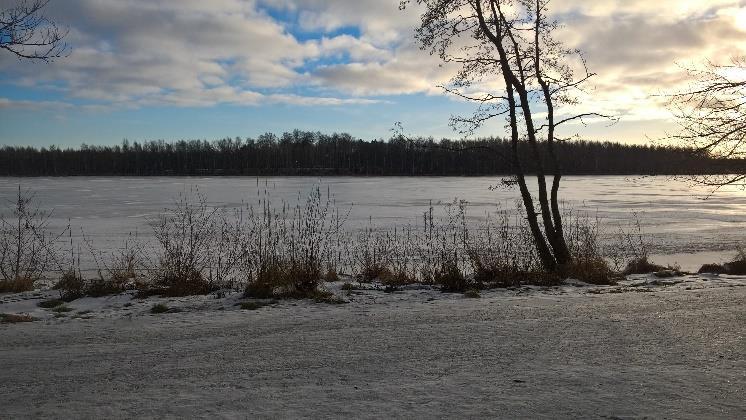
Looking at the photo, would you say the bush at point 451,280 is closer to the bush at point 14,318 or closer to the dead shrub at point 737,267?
the bush at point 14,318

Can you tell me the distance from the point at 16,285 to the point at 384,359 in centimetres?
750

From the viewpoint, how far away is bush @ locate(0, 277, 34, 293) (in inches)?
366

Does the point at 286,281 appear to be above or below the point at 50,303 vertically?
above

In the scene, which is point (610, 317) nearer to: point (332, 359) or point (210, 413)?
point (332, 359)

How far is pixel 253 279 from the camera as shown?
9.16 m

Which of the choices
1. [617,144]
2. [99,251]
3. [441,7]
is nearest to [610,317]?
[441,7]

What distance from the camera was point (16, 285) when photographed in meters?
9.41

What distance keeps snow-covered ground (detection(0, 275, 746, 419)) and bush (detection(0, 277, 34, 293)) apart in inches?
63.2

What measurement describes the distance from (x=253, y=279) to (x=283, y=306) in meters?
1.63

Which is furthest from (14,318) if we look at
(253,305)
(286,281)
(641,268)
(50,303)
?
(641,268)

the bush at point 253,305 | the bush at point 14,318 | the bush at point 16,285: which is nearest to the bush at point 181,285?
the bush at point 253,305

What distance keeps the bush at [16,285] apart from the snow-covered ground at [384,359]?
5.27 ft

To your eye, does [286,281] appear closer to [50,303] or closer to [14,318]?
[50,303]

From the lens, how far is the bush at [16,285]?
30.5ft
